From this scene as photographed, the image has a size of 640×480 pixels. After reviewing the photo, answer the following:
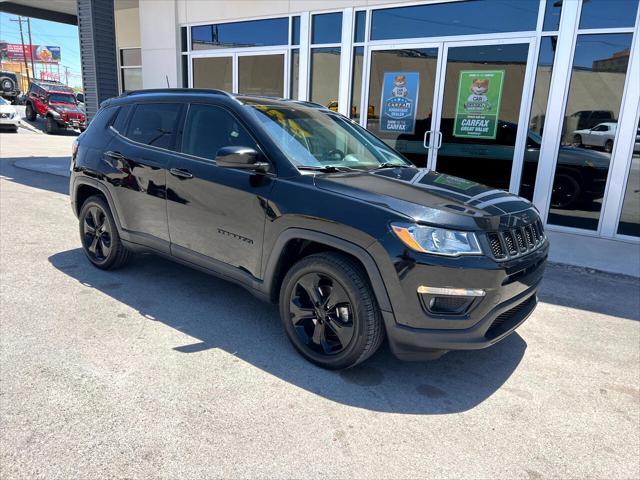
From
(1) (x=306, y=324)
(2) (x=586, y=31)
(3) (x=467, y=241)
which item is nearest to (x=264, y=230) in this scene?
(1) (x=306, y=324)

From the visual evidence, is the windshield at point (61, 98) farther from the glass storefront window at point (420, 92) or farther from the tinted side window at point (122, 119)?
the tinted side window at point (122, 119)

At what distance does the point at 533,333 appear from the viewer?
13.0ft

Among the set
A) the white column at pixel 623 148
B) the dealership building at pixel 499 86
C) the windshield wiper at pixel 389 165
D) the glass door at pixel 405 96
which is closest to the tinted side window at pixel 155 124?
the windshield wiper at pixel 389 165

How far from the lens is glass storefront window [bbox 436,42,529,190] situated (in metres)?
7.48

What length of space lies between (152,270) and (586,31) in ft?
21.7

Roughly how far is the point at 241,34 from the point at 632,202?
8387mm

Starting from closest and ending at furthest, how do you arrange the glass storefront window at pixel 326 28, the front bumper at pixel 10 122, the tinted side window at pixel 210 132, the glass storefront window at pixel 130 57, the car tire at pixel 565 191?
1. the tinted side window at pixel 210 132
2. the car tire at pixel 565 191
3. the glass storefront window at pixel 326 28
4. the glass storefront window at pixel 130 57
5. the front bumper at pixel 10 122

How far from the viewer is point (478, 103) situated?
7785 mm

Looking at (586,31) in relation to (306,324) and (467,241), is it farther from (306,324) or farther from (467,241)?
(306,324)

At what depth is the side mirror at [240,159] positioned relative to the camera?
10.6 feet

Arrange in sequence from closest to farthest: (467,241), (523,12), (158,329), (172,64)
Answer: (467,241)
(158,329)
(523,12)
(172,64)

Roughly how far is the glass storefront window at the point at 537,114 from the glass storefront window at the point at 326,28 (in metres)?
3.72

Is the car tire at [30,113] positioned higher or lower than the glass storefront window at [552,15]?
lower

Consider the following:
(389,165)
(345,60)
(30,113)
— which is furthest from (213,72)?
(30,113)
